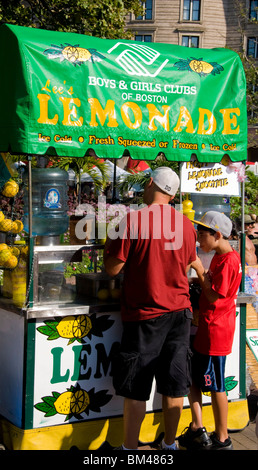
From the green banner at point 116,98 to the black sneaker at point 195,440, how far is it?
2266 millimetres

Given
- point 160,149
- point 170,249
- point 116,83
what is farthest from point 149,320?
point 116,83

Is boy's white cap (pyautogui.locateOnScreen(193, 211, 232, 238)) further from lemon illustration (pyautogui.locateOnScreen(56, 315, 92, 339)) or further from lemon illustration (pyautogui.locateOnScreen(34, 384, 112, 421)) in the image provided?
lemon illustration (pyautogui.locateOnScreen(34, 384, 112, 421))

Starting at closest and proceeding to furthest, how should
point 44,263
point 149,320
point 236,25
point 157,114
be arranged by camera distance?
point 149,320, point 44,263, point 157,114, point 236,25

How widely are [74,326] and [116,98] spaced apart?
1.84 metres

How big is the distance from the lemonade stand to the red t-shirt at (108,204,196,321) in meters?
0.55

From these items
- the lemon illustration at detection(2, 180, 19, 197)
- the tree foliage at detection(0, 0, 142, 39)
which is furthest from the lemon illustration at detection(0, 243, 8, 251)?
the tree foliage at detection(0, 0, 142, 39)

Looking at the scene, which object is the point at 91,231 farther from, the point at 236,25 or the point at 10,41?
the point at 236,25

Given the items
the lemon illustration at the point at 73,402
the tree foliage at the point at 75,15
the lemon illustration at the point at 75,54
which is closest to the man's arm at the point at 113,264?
the lemon illustration at the point at 73,402

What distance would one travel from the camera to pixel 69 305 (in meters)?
4.58

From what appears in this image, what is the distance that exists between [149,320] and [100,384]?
2.80 ft

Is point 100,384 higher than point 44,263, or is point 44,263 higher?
point 44,263

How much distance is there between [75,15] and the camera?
471 inches

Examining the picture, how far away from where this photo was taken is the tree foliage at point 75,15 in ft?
39.0

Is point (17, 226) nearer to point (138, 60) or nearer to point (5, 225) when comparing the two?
point (5, 225)
